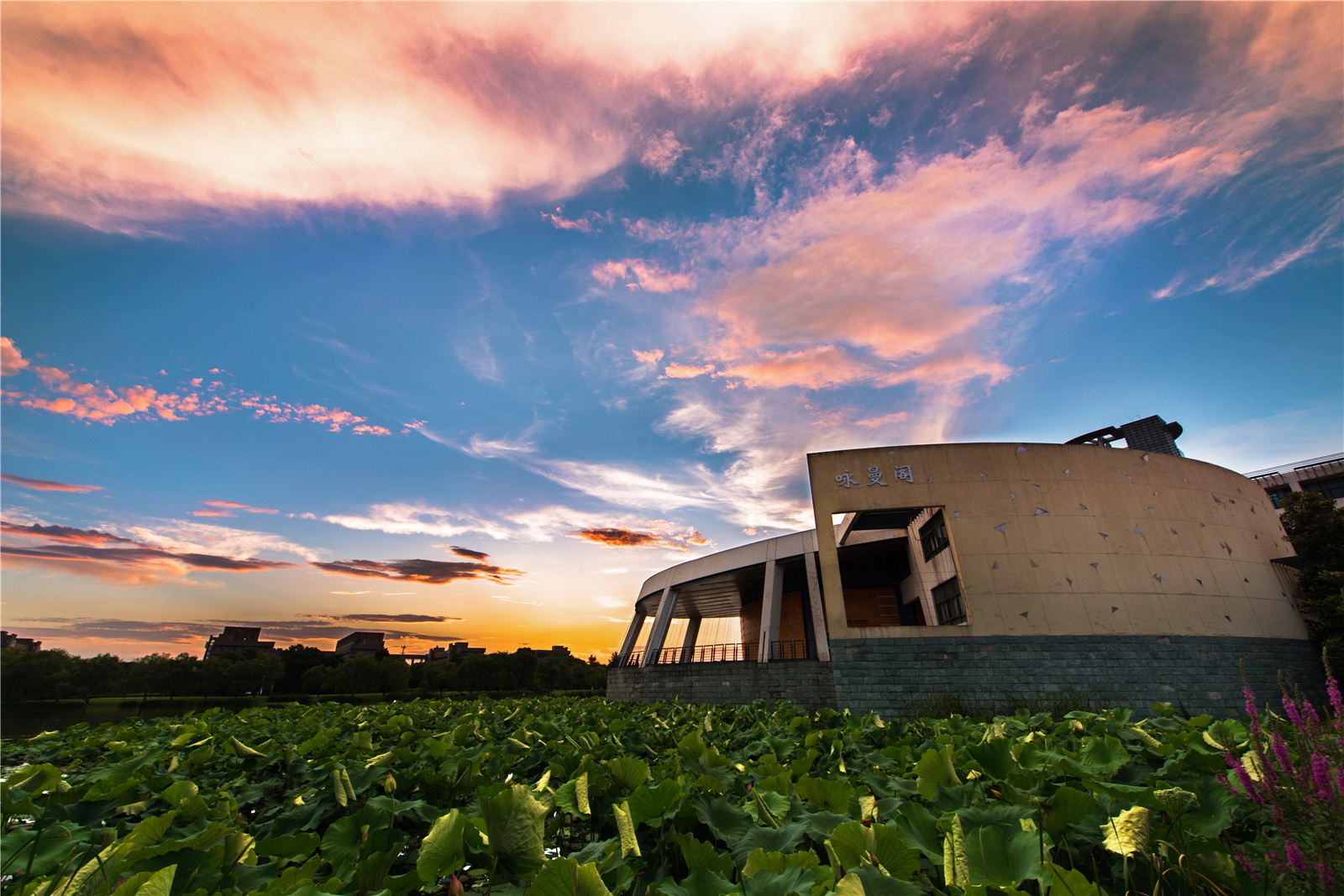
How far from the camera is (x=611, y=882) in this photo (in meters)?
1.55

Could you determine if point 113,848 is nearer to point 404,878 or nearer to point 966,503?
point 404,878

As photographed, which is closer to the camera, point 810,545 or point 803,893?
point 803,893

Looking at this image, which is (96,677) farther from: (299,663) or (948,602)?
(948,602)

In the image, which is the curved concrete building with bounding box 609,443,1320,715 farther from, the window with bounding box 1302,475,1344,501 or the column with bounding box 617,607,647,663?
the window with bounding box 1302,475,1344,501

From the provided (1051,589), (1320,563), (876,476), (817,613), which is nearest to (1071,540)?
(1051,589)

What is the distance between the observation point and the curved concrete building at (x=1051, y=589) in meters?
14.2

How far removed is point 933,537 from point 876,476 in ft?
17.9

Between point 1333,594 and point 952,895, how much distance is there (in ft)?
86.7

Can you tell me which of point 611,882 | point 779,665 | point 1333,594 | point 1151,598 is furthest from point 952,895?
point 1333,594

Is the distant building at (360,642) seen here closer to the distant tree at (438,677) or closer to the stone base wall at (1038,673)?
the distant tree at (438,677)

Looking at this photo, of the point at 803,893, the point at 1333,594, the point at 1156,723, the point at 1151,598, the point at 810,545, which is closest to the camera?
the point at 803,893

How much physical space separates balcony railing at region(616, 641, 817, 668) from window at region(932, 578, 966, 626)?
5.53 metres

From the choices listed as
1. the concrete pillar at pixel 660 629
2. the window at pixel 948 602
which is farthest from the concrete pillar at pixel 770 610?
the window at pixel 948 602

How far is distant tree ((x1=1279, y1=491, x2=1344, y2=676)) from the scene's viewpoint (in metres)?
17.3
